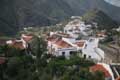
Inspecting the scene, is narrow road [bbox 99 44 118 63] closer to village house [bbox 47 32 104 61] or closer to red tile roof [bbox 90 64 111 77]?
village house [bbox 47 32 104 61]

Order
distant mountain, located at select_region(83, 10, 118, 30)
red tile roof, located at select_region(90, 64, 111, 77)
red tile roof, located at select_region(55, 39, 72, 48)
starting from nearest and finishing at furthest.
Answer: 1. red tile roof, located at select_region(90, 64, 111, 77)
2. red tile roof, located at select_region(55, 39, 72, 48)
3. distant mountain, located at select_region(83, 10, 118, 30)

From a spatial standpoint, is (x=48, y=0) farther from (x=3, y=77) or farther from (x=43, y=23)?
(x=3, y=77)

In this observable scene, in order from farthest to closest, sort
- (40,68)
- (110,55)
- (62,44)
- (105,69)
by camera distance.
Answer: (110,55), (62,44), (105,69), (40,68)

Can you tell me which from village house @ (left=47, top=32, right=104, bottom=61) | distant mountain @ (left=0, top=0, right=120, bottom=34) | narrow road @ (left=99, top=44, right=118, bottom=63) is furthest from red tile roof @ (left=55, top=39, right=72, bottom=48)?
distant mountain @ (left=0, top=0, right=120, bottom=34)

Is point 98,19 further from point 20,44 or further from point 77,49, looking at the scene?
point 77,49

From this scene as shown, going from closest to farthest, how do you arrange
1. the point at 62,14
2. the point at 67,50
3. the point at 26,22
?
the point at 67,50 < the point at 26,22 < the point at 62,14

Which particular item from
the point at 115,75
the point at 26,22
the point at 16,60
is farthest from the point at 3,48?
the point at 26,22

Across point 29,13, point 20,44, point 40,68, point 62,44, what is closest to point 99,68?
point 40,68

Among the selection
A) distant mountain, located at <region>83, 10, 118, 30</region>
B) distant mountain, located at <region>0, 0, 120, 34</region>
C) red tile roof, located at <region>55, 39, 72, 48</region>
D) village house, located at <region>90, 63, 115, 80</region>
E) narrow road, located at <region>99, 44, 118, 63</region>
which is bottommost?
village house, located at <region>90, 63, 115, 80</region>
